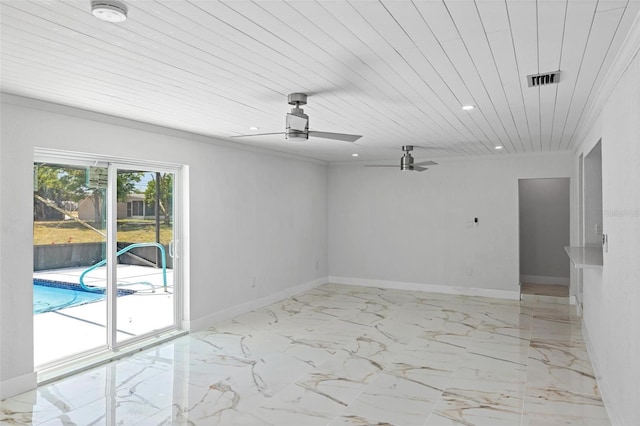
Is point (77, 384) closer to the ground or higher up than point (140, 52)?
closer to the ground

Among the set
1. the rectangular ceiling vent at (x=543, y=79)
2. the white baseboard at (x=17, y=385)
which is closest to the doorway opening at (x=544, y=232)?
the rectangular ceiling vent at (x=543, y=79)

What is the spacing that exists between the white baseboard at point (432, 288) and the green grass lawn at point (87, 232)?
164 inches

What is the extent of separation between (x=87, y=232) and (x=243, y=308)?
2508 millimetres

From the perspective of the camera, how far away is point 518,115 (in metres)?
4.32

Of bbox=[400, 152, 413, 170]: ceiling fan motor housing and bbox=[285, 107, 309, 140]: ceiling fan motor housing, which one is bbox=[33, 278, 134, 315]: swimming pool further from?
bbox=[400, 152, 413, 170]: ceiling fan motor housing

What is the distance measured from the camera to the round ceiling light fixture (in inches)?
75.7

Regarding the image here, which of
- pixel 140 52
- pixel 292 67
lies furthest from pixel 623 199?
pixel 140 52

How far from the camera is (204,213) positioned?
5672mm

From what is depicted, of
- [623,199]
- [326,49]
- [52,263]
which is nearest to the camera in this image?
[326,49]

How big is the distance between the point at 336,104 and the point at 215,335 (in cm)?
311

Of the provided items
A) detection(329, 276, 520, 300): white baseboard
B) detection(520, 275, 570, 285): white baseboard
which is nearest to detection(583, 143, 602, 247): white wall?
detection(329, 276, 520, 300): white baseboard

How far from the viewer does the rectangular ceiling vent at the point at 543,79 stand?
9.86 feet

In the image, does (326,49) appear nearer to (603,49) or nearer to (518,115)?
(603,49)

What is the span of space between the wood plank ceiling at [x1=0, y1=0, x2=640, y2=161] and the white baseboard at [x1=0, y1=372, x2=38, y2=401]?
2.28 meters
